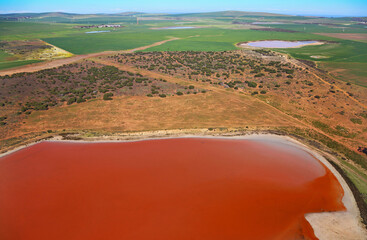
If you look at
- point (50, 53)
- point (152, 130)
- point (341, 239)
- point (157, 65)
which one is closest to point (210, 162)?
point (152, 130)

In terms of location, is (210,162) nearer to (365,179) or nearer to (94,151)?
(94,151)

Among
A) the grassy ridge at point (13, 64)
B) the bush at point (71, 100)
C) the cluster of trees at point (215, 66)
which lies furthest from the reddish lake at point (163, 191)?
the grassy ridge at point (13, 64)

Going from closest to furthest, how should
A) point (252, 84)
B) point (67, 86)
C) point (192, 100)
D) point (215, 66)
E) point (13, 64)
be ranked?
point (192, 100) < point (67, 86) < point (252, 84) < point (215, 66) < point (13, 64)

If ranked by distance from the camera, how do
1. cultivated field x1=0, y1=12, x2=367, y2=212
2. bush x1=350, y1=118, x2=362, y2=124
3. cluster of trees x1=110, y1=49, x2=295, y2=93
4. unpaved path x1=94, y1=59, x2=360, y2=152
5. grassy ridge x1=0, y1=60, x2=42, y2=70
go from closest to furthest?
cultivated field x1=0, y1=12, x2=367, y2=212, unpaved path x1=94, y1=59, x2=360, y2=152, bush x1=350, y1=118, x2=362, y2=124, cluster of trees x1=110, y1=49, x2=295, y2=93, grassy ridge x1=0, y1=60, x2=42, y2=70

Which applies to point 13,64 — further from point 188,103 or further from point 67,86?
point 188,103

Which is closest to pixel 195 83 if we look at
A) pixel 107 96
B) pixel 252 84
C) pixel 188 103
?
pixel 188 103

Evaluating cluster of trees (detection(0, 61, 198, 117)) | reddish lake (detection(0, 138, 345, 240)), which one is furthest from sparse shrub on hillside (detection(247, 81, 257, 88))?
reddish lake (detection(0, 138, 345, 240))

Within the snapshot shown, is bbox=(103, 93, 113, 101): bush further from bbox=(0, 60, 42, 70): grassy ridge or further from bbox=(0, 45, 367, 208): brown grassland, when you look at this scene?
bbox=(0, 60, 42, 70): grassy ridge

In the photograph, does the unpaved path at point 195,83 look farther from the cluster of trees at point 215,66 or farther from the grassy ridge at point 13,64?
the grassy ridge at point 13,64

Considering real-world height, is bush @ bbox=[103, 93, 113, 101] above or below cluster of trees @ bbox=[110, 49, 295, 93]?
below
